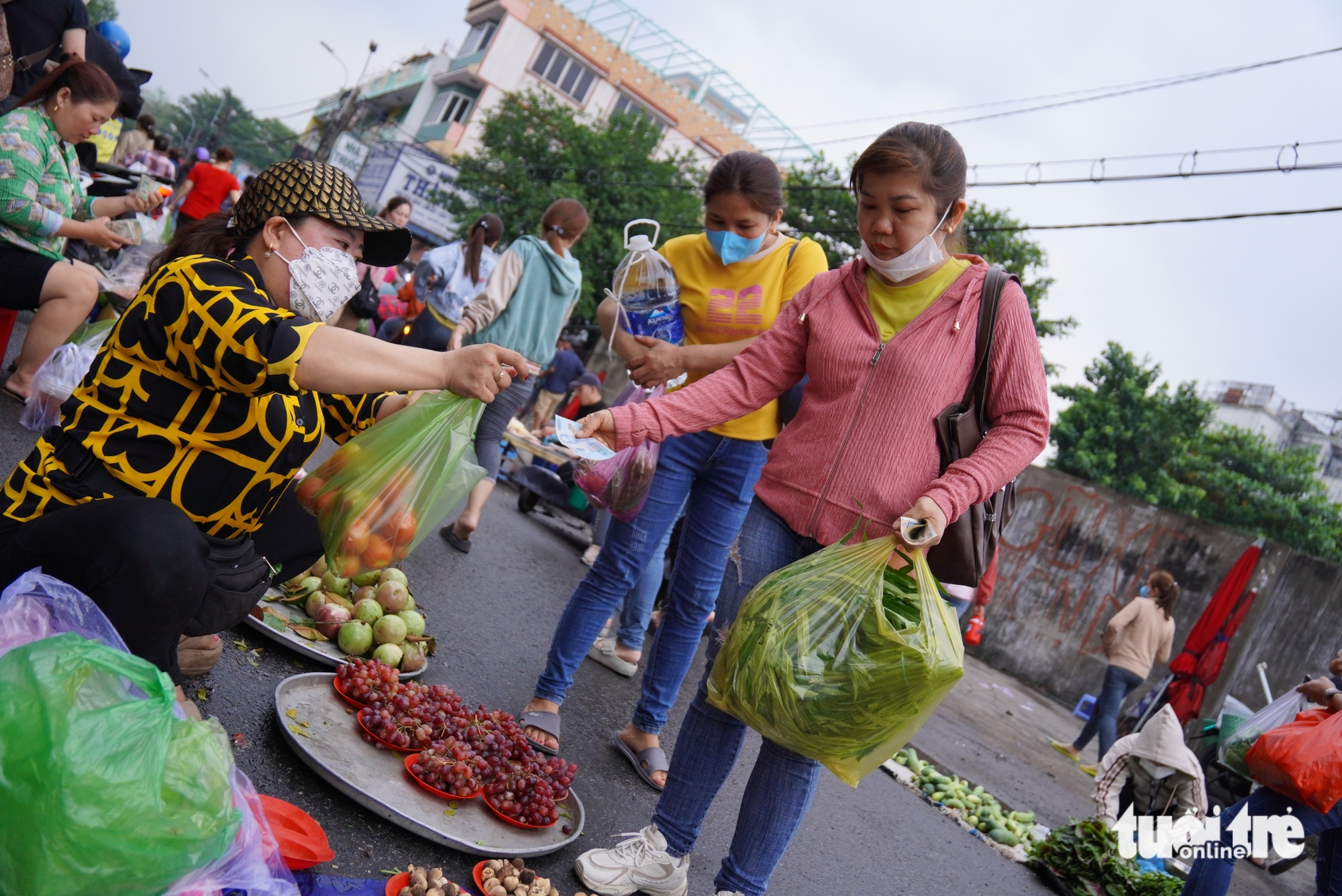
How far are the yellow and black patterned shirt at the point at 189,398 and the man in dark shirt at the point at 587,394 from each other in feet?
25.8

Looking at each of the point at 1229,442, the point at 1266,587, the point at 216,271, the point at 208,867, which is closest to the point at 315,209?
the point at 216,271

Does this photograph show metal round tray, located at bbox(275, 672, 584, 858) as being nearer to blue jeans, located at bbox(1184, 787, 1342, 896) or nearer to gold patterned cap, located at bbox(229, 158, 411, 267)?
gold patterned cap, located at bbox(229, 158, 411, 267)

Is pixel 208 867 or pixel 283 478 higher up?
pixel 283 478

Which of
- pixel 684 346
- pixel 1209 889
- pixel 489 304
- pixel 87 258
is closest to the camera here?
pixel 684 346

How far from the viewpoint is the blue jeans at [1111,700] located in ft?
28.7

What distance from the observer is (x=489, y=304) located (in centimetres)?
526

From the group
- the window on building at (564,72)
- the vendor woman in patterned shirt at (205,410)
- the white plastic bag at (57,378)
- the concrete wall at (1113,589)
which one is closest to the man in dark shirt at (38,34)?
the white plastic bag at (57,378)

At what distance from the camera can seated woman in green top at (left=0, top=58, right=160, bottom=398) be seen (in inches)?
157

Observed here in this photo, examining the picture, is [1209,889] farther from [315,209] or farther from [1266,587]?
[1266,587]

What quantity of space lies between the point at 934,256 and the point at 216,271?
1.74 meters

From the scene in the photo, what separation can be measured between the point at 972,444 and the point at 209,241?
2.00 meters

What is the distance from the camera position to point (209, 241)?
2301 millimetres

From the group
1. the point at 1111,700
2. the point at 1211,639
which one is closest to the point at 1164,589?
the point at 1111,700

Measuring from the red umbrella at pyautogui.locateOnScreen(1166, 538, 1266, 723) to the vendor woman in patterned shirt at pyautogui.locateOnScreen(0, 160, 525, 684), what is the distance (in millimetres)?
9472
